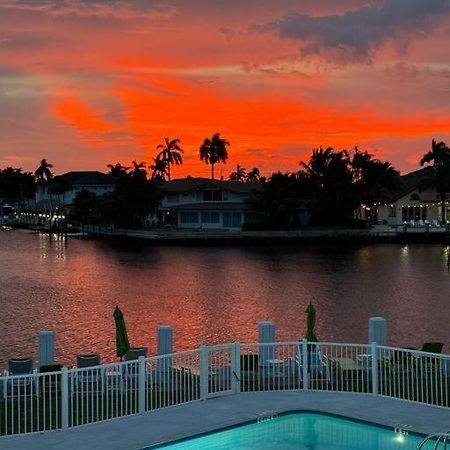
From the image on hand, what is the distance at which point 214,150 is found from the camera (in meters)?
161

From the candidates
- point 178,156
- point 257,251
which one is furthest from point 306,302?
point 178,156

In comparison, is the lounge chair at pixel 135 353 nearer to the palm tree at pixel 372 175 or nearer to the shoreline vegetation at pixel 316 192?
the shoreline vegetation at pixel 316 192

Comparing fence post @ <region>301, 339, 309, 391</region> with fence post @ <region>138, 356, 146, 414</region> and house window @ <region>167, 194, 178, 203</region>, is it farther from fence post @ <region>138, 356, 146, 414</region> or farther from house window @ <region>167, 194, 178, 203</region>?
house window @ <region>167, 194, 178, 203</region>

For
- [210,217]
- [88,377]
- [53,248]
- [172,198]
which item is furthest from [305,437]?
[172,198]

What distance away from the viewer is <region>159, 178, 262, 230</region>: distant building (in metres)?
119

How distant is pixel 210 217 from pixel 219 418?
10711 centimetres

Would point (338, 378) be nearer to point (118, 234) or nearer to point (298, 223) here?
point (298, 223)

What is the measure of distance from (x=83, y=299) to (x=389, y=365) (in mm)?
39462

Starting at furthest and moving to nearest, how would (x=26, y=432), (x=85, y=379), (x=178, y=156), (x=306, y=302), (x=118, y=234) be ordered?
(x=178, y=156)
(x=118, y=234)
(x=306, y=302)
(x=85, y=379)
(x=26, y=432)

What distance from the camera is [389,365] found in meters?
18.1

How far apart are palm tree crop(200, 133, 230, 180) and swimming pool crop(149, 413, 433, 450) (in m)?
146

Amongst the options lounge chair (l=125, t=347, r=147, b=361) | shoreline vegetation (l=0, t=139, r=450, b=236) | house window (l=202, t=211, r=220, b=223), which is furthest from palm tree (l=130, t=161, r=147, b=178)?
lounge chair (l=125, t=347, r=147, b=361)

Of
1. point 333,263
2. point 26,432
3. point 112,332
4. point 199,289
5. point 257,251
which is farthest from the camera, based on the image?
point 257,251

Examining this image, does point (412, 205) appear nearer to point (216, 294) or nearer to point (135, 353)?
point (216, 294)
